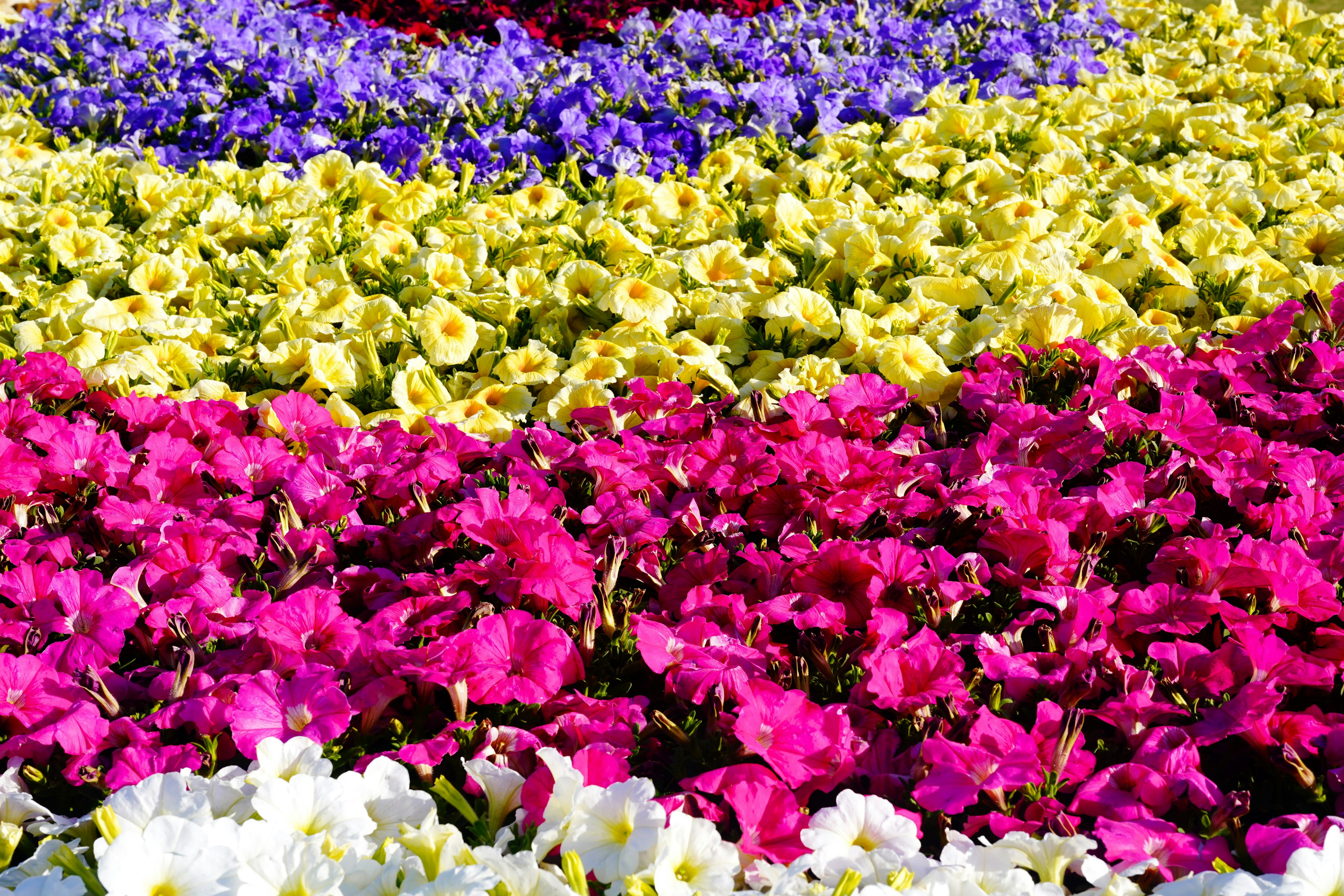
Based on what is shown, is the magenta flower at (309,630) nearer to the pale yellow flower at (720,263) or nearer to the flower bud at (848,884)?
the flower bud at (848,884)

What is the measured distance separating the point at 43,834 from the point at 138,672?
0.32 metres

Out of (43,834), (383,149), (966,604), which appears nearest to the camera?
(43,834)

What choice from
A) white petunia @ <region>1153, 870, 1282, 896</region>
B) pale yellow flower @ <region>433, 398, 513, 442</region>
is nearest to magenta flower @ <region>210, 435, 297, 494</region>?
pale yellow flower @ <region>433, 398, 513, 442</region>

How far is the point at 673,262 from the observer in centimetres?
351

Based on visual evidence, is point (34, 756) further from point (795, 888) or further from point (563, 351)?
point (563, 351)

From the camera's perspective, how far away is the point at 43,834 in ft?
5.59

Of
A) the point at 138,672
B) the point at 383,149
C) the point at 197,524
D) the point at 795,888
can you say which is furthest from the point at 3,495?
the point at 383,149

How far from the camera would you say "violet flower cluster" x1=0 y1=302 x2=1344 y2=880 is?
171 centimetres

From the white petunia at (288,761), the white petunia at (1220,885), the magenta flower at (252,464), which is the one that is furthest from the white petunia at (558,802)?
the magenta flower at (252,464)

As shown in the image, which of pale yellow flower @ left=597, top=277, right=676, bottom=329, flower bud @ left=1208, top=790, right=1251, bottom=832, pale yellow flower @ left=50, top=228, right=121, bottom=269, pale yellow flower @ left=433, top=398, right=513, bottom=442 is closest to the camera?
flower bud @ left=1208, top=790, right=1251, bottom=832

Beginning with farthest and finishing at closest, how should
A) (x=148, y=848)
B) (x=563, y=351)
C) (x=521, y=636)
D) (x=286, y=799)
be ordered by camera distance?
(x=563, y=351)
(x=521, y=636)
(x=286, y=799)
(x=148, y=848)

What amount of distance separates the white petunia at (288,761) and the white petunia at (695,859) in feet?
1.73

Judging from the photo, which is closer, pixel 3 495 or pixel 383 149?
pixel 3 495

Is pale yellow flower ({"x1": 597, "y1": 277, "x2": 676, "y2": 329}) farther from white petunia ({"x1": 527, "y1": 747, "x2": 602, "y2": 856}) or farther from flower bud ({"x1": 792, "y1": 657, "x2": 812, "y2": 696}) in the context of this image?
white petunia ({"x1": 527, "y1": 747, "x2": 602, "y2": 856})
